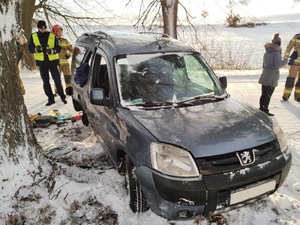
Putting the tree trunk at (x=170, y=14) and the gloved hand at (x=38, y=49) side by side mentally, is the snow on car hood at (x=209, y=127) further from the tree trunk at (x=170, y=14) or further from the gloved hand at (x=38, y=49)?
the tree trunk at (x=170, y=14)

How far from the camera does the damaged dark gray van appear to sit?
2467mm

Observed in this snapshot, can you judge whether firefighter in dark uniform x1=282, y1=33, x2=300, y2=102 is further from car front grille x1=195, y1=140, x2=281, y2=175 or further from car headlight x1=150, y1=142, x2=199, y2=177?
car headlight x1=150, y1=142, x2=199, y2=177

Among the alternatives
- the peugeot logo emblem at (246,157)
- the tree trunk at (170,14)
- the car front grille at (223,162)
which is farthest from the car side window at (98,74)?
the tree trunk at (170,14)

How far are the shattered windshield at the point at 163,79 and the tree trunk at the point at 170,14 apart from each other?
4.91m

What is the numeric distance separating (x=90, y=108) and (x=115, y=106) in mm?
1032

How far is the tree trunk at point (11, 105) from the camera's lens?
2.86 meters

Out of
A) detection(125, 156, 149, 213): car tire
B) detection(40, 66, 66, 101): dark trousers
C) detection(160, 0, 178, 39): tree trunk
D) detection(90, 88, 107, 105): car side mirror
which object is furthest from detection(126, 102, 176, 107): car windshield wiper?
detection(160, 0, 178, 39): tree trunk

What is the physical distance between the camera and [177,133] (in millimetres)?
2648

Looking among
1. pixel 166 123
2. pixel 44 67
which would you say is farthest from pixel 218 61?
pixel 166 123

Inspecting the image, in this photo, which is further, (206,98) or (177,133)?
(206,98)

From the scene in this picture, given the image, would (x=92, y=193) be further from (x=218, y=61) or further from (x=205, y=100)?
(x=218, y=61)

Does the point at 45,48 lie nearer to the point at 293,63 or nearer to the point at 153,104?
the point at 153,104

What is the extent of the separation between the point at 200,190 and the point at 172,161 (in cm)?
33

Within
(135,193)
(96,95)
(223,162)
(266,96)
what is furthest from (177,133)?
(266,96)
